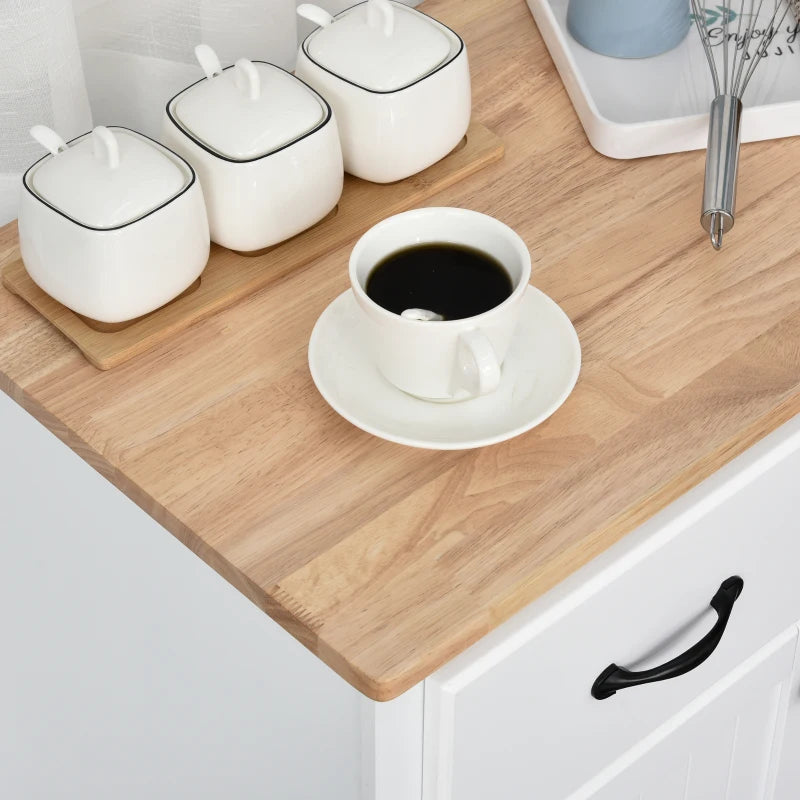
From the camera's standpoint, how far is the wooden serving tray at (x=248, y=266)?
74 centimetres

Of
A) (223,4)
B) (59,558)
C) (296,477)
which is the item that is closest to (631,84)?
(223,4)

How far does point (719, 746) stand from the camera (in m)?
0.96

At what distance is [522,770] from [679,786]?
0.27m

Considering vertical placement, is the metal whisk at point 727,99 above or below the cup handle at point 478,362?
below

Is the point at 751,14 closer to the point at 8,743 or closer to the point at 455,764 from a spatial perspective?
the point at 455,764

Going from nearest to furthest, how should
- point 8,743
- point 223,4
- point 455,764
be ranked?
1. point 455,764
2. point 223,4
3. point 8,743

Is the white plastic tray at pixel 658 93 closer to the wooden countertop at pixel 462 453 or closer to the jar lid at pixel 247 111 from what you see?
the wooden countertop at pixel 462 453

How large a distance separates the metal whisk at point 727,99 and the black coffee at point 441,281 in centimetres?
18

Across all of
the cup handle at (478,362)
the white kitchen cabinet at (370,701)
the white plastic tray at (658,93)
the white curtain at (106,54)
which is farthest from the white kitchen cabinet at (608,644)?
the white curtain at (106,54)

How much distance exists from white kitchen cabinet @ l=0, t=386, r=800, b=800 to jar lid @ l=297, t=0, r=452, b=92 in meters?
0.31

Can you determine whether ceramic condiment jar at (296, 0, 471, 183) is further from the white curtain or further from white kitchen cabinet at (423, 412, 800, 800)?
white kitchen cabinet at (423, 412, 800, 800)

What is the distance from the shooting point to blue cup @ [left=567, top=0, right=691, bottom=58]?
920 millimetres

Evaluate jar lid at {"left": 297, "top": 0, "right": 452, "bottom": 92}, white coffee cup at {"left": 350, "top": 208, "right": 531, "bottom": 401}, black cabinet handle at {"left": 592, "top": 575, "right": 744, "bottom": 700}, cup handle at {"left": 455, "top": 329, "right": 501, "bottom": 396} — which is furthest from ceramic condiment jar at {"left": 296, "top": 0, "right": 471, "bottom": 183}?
black cabinet handle at {"left": 592, "top": 575, "right": 744, "bottom": 700}

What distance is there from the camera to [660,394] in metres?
0.70
